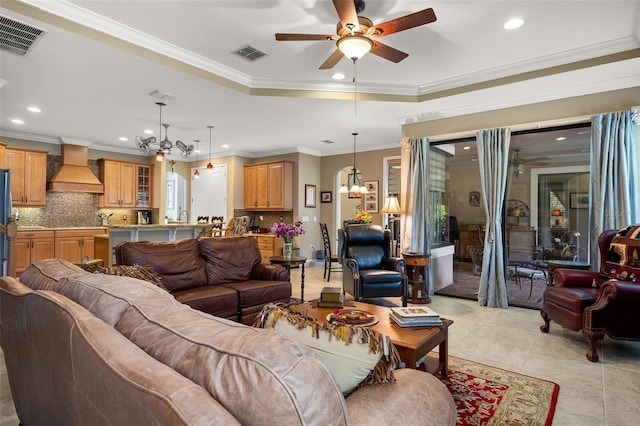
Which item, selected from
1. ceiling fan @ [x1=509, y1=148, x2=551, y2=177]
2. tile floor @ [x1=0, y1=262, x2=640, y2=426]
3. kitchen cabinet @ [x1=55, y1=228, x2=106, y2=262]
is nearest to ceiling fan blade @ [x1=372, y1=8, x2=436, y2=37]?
tile floor @ [x1=0, y1=262, x2=640, y2=426]

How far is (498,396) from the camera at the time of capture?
233 cm

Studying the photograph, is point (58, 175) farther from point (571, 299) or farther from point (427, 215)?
point (571, 299)

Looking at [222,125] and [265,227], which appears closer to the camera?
[222,125]

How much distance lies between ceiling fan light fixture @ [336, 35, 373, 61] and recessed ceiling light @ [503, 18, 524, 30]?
1373mm

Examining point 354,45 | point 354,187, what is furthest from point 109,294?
point 354,187

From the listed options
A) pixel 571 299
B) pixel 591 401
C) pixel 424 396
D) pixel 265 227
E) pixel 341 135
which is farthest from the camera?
pixel 265 227

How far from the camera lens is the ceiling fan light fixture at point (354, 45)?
250 centimetres

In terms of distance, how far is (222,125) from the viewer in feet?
19.9

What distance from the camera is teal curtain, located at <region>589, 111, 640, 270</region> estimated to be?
3742 millimetres

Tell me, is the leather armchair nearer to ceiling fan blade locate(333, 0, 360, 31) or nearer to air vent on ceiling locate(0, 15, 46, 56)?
ceiling fan blade locate(333, 0, 360, 31)

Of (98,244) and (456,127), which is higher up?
(456,127)

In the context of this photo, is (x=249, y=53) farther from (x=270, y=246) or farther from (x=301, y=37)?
(x=270, y=246)

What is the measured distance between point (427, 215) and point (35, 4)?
15.9 ft

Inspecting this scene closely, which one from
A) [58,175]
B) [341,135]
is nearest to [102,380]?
[341,135]
